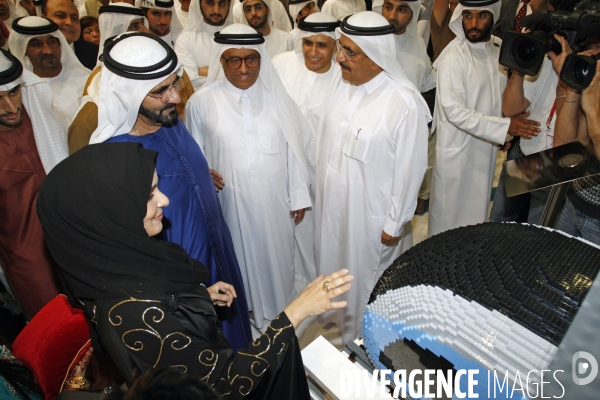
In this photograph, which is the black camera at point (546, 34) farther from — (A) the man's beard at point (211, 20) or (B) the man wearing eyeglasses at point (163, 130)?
(A) the man's beard at point (211, 20)

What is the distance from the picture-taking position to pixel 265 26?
4.91 meters

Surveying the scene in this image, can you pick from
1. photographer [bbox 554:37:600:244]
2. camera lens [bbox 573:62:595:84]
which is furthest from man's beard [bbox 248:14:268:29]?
camera lens [bbox 573:62:595:84]

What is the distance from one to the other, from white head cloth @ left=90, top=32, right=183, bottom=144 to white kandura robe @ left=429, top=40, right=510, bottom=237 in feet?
6.64

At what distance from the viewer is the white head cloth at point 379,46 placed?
7.90 feet

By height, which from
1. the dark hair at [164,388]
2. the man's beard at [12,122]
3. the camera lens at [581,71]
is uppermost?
the camera lens at [581,71]

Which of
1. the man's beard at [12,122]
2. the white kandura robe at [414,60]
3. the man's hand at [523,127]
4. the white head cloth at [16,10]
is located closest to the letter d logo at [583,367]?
the man's hand at [523,127]

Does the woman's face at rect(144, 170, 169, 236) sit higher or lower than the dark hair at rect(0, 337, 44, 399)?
higher

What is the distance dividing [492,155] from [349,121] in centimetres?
152

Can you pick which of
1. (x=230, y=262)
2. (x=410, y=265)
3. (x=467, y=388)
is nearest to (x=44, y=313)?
(x=230, y=262)

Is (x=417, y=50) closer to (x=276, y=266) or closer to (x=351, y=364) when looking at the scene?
(x=276, y=266)

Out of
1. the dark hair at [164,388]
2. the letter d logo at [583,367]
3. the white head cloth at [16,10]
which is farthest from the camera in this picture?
the white head cloth at [16,10]

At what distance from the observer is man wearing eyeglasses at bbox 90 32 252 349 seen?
2.14 meters

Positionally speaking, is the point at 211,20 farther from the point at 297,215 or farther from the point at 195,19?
the point at 297,215

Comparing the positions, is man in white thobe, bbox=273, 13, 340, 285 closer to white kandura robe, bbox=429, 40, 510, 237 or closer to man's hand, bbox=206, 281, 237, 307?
white kandura robe, bbox=429, 40, 510, 237
